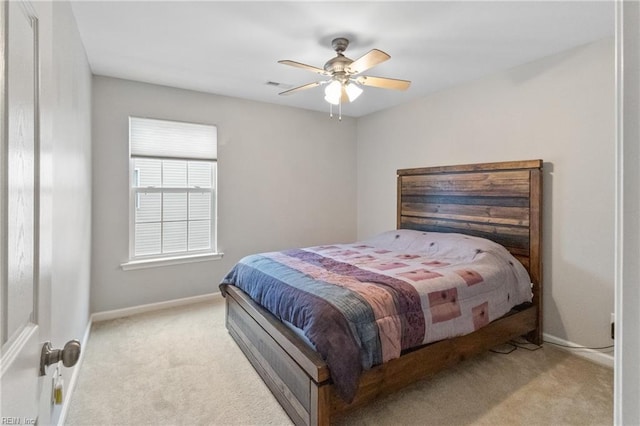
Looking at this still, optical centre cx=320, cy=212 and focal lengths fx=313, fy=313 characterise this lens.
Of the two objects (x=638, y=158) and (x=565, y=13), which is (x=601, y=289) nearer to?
(x=565, y=13)

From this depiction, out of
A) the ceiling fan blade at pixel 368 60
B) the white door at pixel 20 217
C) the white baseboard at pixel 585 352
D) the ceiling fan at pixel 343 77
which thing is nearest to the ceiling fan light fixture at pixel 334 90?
the ceiling fan at pixel 343 77

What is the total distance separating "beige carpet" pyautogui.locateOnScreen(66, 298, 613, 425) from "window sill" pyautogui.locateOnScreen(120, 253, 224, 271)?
792mm

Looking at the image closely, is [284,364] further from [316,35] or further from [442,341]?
[316,35]

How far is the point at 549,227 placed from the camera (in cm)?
273

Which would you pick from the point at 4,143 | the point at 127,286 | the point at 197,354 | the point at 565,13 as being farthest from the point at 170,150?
the point at 565,13

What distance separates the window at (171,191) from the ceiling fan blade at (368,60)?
83.0 inches

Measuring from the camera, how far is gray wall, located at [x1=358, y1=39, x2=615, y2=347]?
2410mm

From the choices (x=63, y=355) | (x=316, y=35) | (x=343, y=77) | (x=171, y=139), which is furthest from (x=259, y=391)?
(x=171, y=139)

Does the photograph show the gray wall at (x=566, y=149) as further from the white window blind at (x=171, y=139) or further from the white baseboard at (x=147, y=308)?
the white baseboard at (x=147, y=308)

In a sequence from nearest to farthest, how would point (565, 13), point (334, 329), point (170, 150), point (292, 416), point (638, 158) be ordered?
point (638, 158) < point (334, 329) < point (292, 416) < point (565, 13) < point (170, 150)

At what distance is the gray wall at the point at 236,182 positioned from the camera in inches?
127

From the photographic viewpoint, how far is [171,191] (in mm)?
3570

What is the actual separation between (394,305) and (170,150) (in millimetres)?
2967

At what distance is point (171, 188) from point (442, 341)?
3133 millimetres
